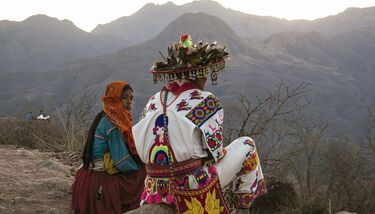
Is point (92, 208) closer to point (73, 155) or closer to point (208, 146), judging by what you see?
point (208, 146)

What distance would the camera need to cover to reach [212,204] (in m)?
2.63

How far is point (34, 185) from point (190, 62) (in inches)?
99.6

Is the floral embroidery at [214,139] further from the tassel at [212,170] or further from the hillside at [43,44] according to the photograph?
the hillside at [43,44]

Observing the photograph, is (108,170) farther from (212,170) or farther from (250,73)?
(250,73)

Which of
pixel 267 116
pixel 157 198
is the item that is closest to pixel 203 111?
pixel 157 198

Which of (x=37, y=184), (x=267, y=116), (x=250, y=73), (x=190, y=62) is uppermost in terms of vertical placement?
(x=190, y=62)

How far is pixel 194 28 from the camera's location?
10356 cm

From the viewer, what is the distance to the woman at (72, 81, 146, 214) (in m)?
3.84

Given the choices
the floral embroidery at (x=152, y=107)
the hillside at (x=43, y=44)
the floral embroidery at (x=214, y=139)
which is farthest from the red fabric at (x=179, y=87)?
the hillside at (x=43, y=44)

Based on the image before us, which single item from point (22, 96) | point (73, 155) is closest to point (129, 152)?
point (73, 155)

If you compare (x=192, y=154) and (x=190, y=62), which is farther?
(x=190, y=62)

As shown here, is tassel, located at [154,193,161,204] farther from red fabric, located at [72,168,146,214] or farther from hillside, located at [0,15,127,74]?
hillside, located at [0,15,127,74]

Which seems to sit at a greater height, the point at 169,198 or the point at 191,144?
the point at 191,144

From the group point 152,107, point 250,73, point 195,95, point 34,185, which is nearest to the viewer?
point 195,95
